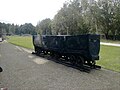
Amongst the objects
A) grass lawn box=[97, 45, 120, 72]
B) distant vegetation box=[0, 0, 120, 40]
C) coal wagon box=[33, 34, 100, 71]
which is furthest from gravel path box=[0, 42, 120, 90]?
distant vegetation box=[0, 0, 120, 40]

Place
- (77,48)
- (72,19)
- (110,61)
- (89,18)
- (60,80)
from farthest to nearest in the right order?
(72,19)
(89,18)
(110,61)
(77,48)
(60,80)

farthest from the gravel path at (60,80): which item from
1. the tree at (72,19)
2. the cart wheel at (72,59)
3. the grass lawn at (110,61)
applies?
the tree at (72,19)

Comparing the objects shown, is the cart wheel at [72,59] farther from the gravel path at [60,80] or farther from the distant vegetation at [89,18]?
the distant vegetation at [89,18]

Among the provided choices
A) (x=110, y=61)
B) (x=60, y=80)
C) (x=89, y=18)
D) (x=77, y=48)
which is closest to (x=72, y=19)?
(x=89, y=18)

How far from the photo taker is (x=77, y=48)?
14.0 metres

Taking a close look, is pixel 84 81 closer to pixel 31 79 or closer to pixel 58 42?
pixel 31 79

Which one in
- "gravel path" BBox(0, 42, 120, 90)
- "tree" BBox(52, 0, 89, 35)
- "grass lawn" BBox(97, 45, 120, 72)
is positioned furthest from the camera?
"tree" BBox(52, 0, 89, 35)

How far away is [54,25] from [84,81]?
73751 millimetres

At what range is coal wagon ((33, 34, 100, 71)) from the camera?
43.0 ft

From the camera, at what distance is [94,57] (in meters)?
13.2

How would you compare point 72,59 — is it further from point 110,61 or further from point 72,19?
point 72,19

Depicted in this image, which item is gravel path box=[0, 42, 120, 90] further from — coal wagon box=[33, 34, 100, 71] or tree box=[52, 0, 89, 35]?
tree box=[52, 0, 89, 35]

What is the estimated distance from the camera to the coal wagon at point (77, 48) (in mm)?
13094

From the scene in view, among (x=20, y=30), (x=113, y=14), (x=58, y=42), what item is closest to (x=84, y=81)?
(x=58, y=42)
